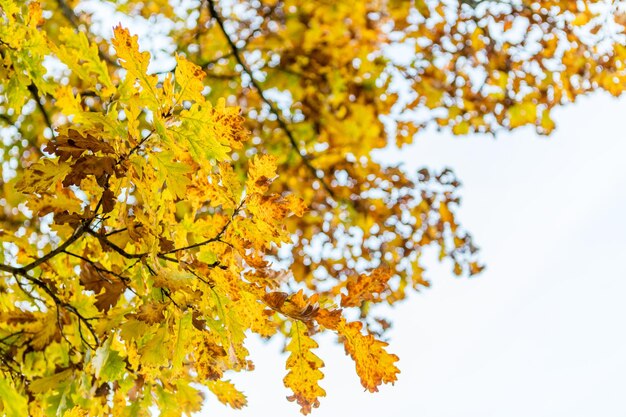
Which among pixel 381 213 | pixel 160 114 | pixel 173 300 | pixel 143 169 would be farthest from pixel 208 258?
pixel 381 213

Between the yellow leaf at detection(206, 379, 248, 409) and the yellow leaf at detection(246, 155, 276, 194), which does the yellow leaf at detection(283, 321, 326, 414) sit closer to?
the yellow leaf at detection(246, 155, 276, 194)

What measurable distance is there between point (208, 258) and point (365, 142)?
3.21 meters

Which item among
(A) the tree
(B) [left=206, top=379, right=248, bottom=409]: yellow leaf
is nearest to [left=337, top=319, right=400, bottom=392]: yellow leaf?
(A) the tree

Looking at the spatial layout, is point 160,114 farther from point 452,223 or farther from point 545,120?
point 545,120

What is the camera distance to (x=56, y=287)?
76.9 inches

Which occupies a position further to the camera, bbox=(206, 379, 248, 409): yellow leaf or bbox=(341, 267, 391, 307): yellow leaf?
bbox=(206, 379, 248, 409): yellow leaf

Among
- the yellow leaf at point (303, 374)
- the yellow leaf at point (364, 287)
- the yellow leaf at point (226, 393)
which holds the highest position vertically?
the yellow leaf at point (364, 287)

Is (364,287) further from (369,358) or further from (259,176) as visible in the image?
(259,176)

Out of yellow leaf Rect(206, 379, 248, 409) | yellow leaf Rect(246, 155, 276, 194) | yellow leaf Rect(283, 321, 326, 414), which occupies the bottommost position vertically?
yellow leaf Rect(283, 321, 326, 414)

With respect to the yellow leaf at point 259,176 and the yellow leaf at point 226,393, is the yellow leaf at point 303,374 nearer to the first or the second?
the yellow leaf at point 259,176

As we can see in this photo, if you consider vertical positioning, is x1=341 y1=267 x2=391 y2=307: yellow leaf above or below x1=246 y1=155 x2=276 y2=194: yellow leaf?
below

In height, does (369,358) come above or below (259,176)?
below

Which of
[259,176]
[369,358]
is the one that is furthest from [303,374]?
[259,176]

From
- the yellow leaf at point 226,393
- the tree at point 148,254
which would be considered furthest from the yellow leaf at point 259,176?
the yellow leaf at point 226,393
